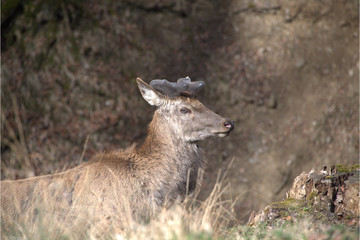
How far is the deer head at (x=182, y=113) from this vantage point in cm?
618

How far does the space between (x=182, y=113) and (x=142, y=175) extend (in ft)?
3.21

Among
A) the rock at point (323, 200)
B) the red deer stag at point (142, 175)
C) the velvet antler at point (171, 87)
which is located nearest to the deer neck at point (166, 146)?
the red deer stag at point (142, 175)

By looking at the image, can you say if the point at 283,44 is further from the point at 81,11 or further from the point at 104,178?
the point at 104,178

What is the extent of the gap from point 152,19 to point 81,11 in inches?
72.9

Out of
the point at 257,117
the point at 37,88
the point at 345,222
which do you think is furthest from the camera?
the point at 257,117

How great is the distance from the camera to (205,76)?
42.5 ft

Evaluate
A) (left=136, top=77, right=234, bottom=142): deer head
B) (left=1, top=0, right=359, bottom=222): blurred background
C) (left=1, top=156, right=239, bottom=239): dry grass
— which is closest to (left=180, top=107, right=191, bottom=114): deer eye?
(left=136, top=77, right=234, bottom=142): deer head

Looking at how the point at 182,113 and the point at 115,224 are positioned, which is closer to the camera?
the point at 115,224

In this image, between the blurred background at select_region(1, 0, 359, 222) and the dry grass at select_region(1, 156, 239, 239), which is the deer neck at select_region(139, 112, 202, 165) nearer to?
the dry grass at select_region(1, 156, 239, 239)

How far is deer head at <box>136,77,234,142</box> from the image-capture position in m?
6.18

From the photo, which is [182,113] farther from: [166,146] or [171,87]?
[166,146]

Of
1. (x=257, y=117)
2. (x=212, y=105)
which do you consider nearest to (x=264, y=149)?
(x=257, y=117)

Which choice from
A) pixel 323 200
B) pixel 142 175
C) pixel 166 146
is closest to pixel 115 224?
pixel 142 175

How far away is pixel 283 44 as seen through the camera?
13.0 meters
